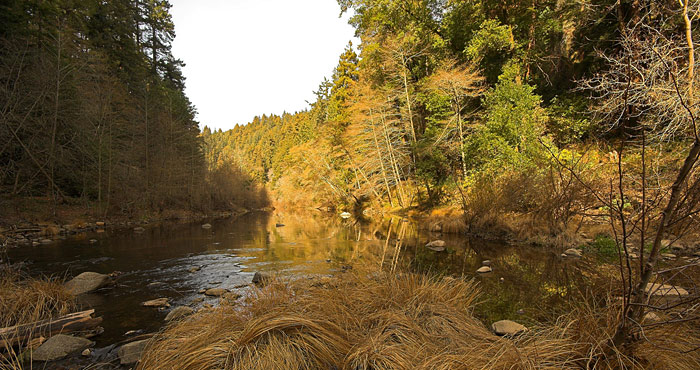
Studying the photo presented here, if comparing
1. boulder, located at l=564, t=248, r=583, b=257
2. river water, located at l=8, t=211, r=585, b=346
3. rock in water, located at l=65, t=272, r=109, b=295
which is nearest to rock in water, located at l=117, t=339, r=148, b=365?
river water, located at l=8, t=211, r=585, b=346

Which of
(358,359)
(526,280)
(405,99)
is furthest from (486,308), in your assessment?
(405,99)

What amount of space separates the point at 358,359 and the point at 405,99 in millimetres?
20858

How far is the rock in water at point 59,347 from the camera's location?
351 cm

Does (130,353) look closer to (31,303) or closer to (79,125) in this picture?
(31,303)

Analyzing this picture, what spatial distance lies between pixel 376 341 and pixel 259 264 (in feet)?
22.6

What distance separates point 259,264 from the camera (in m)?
8.72

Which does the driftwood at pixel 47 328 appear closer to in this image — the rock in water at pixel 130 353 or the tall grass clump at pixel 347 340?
the rock in water at pixel 130 353

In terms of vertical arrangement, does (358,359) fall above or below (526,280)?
above

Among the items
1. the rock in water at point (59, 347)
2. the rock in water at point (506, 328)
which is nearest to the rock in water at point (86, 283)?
the rock in water at point (59, 347)

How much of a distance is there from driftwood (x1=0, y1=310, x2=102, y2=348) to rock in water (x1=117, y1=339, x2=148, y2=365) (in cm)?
89

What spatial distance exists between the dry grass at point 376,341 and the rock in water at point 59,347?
1.79 meters

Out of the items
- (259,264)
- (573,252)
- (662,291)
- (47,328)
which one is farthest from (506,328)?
(259,264)

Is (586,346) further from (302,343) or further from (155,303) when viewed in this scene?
(155,303)

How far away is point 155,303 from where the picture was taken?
5.48 meters
